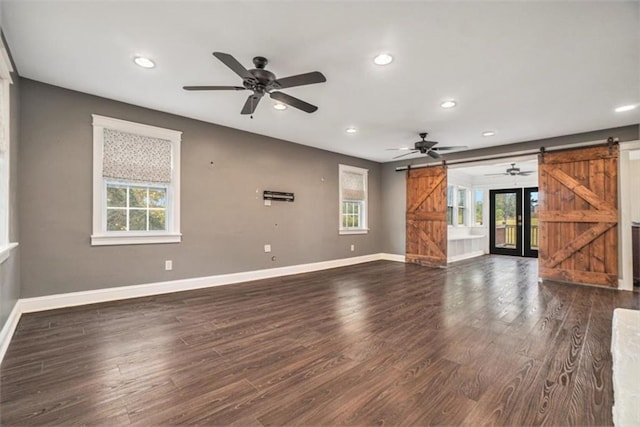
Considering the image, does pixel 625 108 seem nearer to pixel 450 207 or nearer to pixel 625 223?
pixel 625 223

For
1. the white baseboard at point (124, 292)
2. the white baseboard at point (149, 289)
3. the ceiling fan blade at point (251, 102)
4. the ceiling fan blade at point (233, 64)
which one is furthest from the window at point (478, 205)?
the ceiling fan blade at point (233, 64)

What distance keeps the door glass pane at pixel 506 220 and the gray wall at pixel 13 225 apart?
1097cm

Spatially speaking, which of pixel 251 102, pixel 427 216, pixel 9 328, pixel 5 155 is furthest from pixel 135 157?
pixel 427 216

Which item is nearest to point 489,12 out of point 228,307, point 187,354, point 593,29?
point 593,29

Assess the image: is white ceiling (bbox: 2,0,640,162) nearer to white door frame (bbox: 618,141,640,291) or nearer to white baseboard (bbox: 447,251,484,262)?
white door frame (bbox: 618,141,640,291)

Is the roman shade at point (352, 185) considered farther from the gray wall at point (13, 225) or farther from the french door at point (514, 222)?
the gray wall at point (13, 225)

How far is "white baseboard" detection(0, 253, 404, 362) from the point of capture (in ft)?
9.69

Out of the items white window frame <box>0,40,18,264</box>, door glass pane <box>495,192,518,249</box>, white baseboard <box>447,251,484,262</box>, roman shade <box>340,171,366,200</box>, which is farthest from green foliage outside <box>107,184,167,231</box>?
door glass pane <box>495,192,518,249</box>

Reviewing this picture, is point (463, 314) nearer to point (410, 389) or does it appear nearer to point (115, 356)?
point (410, 389)

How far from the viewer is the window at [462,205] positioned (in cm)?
929

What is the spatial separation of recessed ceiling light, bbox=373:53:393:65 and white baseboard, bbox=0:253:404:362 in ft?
12.9

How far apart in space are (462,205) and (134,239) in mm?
9043

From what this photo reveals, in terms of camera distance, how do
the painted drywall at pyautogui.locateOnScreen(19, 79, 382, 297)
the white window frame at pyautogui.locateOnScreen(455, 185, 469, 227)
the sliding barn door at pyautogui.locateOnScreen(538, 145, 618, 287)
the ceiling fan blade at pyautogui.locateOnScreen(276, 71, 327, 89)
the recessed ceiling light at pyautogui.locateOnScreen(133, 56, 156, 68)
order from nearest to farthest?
1. the ceiling fan blade at pyautogui.locateOnScreen(276, 71, 327, 89)
2. the recessed ceiling light at pyautogui.locateOnScreen(133, 56, 156, 68)
3. the painted drywall at pyautogui.locateOnScreen(19, 79, 382, 297)
4. the sliding barn door at pyautogui.locateOnScreen(538, 145, 618, 287)
5. the white window frame at pyautogui.locateOnScreen(455, 185, 469, 227)

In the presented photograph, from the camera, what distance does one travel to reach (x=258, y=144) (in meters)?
5.45
